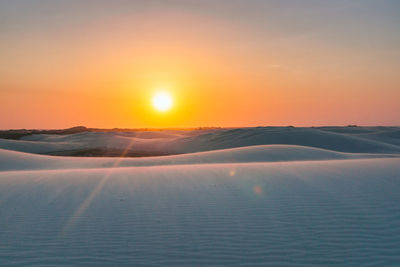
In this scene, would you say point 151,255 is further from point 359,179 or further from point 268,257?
point 359,179

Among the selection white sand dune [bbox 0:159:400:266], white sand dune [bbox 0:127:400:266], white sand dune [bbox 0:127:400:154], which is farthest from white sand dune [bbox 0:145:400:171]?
white sand dune [bbox 0:127:400:154]

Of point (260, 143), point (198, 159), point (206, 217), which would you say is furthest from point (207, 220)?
point (260, 143)

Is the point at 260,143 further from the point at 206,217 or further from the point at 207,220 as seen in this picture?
the point at 207,220

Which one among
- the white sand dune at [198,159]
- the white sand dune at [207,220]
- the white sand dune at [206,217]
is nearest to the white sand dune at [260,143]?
the white sand dune at [198,159]

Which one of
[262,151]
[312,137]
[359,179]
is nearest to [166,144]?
[312,137]

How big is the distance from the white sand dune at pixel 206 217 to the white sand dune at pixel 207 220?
15 mm

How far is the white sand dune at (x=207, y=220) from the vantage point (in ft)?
12.1

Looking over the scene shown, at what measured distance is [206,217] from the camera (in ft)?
15.9

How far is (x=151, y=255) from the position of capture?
12.2ft

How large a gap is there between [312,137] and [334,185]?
2130 centimetres

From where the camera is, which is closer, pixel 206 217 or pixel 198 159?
pixel 206 217

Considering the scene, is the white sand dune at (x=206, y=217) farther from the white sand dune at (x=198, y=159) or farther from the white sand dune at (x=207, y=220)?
the white sand dune at (x=198, y=159)

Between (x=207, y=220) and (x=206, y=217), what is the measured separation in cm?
12

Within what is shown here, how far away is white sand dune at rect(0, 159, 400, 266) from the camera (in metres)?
3.70
